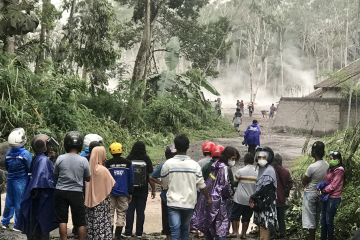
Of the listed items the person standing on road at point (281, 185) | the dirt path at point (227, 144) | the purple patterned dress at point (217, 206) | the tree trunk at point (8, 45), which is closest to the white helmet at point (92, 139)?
the dirt path at point (227, 144)

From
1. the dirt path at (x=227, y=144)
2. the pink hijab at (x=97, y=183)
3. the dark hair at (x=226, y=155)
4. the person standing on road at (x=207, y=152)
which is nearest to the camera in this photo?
the pink hijab at (x=97, y=183)

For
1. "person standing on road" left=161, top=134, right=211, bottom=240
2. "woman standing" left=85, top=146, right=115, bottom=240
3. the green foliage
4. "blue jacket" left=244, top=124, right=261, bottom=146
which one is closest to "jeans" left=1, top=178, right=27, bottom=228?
"woman standing" left=85, top=146, right=115, bottom=240

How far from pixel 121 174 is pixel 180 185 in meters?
1.33

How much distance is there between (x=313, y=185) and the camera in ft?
24.2

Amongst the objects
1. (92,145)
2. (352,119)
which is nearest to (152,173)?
(92,145)

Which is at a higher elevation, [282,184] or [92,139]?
[92,139]

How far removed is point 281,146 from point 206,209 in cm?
1555

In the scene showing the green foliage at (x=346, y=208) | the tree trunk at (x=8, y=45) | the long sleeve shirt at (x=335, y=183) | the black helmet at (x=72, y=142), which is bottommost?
the green foliage at (x=346, y=208)

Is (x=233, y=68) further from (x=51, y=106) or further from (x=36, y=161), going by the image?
(x=36, y=161)

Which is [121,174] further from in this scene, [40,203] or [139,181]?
[40,203]

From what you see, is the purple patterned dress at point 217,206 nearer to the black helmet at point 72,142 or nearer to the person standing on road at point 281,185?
the person standing on road at point 281,185

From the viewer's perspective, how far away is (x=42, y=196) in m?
6.39

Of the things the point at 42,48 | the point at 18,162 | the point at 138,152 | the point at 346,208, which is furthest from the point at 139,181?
the point at 42,48

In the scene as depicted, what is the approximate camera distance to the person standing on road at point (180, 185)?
6.13 metres
